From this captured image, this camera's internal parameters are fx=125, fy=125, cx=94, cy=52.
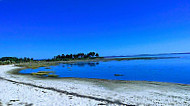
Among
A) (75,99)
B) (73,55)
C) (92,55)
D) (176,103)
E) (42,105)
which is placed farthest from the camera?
(92,55)

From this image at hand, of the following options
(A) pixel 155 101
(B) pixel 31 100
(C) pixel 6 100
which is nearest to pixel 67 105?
(B) pixel 31 100

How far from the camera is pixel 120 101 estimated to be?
31.1 feet

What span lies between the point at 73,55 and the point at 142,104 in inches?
5605

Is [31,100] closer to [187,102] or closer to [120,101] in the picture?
[120,101]

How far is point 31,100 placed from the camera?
945 centimetres

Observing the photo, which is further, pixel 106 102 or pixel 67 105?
pixel 106 102

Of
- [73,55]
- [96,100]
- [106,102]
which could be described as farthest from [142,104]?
[73,55]

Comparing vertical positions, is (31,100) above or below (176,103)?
above

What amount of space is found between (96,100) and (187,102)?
270 inches

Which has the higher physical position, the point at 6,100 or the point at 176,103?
the point at 6,100

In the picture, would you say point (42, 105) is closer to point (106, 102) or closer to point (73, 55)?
point (106, 102)

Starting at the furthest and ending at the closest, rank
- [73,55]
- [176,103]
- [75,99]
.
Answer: [73,55], [75,99], [176,103]

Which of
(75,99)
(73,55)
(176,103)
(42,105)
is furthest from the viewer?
(73,55)

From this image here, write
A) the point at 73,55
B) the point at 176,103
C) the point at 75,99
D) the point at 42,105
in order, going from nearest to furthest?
1. the point at 42,105
2. the point at 176,103
3. the point at 75,99
4. the point at 73,55
